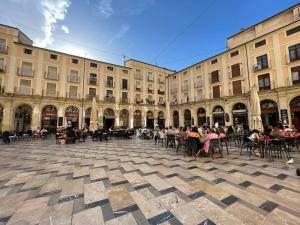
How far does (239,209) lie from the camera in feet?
7.48

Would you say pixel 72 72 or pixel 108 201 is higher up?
pixel 72 72

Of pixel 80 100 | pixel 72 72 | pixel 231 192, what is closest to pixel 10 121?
pixel 80 100

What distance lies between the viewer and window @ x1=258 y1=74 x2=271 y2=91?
16219 millimetres

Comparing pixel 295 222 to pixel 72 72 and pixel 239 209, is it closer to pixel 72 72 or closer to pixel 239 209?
pixel 239 209

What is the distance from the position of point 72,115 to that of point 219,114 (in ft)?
64.4

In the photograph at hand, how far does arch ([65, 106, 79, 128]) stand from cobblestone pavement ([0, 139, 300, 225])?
55.6 feet

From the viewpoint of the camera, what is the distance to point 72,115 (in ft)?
66.0

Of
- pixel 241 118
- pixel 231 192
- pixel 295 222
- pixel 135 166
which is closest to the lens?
pixel 295 222

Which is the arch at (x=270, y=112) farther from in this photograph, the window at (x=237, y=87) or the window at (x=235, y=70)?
the window at (x=235, y=70)

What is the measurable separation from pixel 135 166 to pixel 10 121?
18.9 meters

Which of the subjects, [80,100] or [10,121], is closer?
[10,121]

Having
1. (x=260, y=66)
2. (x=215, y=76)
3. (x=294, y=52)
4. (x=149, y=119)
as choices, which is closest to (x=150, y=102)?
(x=149, y=119)

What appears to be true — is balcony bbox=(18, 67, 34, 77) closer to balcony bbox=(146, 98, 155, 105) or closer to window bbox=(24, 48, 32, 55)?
window bbox=(24, 48, 32, 55)

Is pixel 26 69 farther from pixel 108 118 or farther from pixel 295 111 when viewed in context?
pixel 295 111
